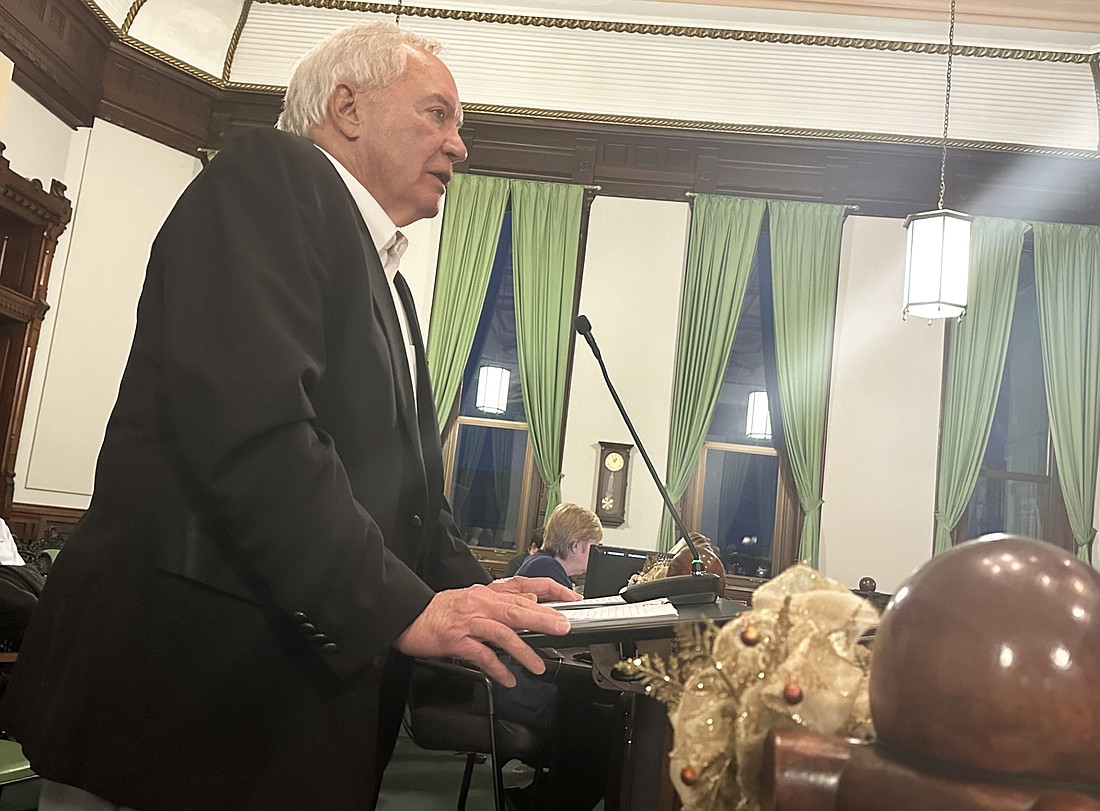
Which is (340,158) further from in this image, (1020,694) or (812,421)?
(812,421)

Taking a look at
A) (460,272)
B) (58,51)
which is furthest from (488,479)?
(58,51)

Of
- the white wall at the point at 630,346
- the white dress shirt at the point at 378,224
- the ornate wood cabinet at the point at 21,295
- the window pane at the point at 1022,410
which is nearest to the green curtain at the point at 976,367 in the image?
the window pane at the point at 1022,410

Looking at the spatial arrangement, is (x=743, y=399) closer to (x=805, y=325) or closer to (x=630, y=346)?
(x=805, y=325)

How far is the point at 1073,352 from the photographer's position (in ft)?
29.1

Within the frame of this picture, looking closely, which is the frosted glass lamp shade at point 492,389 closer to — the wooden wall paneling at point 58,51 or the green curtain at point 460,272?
the green curtain at point 460,272

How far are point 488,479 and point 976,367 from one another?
14.1 ft

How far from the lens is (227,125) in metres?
9.43

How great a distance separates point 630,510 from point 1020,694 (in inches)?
331

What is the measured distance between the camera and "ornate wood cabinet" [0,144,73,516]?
800cm

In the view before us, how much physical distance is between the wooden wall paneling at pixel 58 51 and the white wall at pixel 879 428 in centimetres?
661

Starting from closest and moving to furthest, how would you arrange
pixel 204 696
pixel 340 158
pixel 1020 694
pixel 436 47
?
1. pixel 1020 694
2. pixel 204 696
3. pixel 340 158
4. pixel 436 47

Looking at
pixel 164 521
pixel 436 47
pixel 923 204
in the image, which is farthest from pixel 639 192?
pixel 164 521

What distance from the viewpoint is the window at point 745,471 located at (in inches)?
348

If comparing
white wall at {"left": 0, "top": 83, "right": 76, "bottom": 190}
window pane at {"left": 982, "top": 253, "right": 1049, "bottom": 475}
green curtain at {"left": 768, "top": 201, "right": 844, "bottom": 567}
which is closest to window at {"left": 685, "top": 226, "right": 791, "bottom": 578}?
green curtain at {"left": 768, "top": 201, "right": 844, "bottom": 567}
